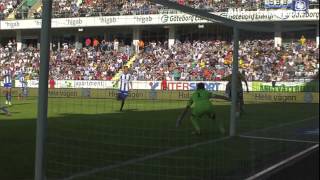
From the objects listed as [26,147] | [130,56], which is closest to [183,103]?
[130,56]

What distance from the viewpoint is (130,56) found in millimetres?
16000

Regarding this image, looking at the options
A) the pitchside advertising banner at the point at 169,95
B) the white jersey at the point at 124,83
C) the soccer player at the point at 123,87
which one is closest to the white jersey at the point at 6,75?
the pitchside advertising banner at the point at 169,95

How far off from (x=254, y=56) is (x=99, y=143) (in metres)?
3.65

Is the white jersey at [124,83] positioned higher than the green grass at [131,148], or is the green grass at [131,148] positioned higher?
the white jersey at [124,83]

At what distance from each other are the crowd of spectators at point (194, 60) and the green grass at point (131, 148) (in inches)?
35.2

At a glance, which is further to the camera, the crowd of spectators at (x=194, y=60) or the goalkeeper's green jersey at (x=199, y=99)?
the goalkeeper's green jersey at (x=199, y=99)

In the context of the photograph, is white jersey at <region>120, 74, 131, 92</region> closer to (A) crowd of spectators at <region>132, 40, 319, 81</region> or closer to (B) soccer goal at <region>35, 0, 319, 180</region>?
(B) soccer goal at <region>35, 0, 319, 180</region>

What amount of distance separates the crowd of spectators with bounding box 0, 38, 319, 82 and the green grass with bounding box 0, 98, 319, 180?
895mm

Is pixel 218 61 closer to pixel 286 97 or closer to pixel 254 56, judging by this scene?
pixel 254 56

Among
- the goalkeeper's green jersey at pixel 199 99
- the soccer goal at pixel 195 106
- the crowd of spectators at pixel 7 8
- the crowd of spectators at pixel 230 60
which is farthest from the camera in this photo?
the goalkeeper's green jersey at pixel 199 99

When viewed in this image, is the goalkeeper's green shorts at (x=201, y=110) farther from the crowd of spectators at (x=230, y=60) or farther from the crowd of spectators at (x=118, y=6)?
the crowd of spectators at (x=118, y=6)

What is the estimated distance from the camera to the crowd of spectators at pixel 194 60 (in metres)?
6.98

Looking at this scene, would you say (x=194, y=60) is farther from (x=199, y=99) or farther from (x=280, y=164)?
(x=199, y=99)

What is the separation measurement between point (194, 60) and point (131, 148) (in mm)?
2086
